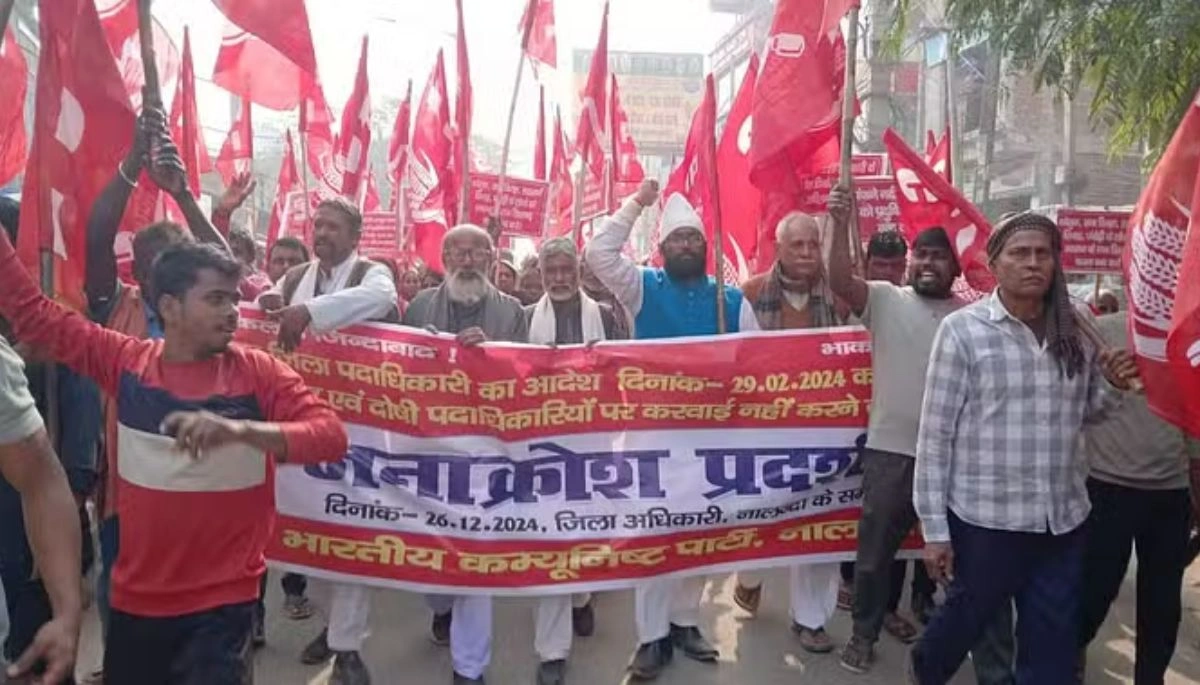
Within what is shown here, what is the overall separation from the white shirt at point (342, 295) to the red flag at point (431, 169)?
17.9 ft

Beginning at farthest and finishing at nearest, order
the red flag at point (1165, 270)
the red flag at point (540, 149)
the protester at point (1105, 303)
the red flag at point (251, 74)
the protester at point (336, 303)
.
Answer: the red flag at point (540, 149) < the red flag at point (251, 74) < the protester at point (1105, 303) < the protester at point (336, 303) < the red flag at point (1165, 270)

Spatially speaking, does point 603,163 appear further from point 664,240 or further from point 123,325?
point 123,325

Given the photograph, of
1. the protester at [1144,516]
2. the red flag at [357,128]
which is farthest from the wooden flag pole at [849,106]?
the red flag at [357,128]

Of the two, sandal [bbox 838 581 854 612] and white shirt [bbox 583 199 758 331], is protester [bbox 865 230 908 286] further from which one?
sandal [bbox 838 581 854 612]

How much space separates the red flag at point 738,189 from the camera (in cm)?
704

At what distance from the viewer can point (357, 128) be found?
8.91m

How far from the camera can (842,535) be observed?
181 inches

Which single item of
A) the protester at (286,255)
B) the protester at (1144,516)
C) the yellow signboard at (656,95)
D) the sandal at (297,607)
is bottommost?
the sandal at (297,607)

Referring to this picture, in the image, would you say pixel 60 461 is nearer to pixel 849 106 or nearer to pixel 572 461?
pixel 572 461

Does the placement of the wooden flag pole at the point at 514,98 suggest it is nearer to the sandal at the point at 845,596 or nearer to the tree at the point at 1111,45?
the tree at the point at 1111,45

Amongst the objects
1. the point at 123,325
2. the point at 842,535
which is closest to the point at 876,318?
the point at 842,535

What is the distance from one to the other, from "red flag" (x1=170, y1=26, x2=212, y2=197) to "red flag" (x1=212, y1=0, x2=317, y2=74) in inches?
96.1

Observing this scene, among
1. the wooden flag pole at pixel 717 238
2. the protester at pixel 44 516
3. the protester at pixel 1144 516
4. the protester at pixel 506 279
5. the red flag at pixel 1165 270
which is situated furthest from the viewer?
the protester at pixel 506 279

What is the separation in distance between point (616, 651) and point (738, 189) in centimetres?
351
